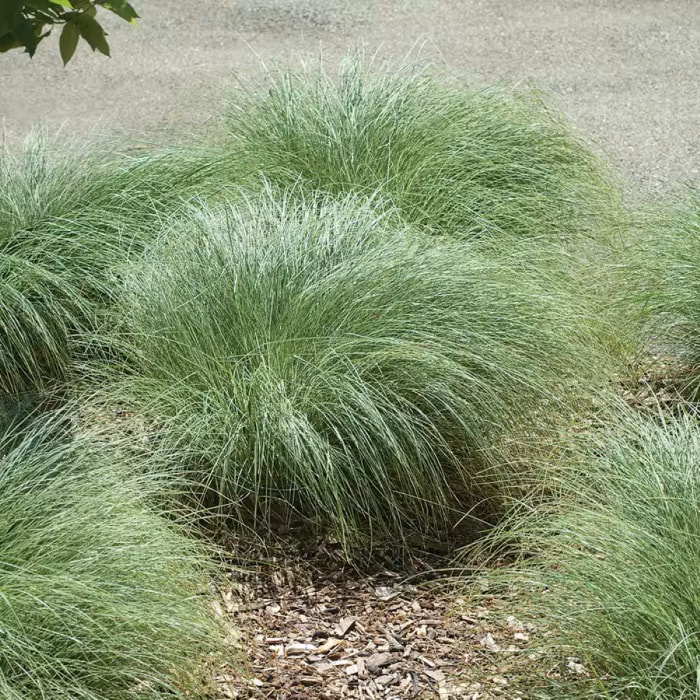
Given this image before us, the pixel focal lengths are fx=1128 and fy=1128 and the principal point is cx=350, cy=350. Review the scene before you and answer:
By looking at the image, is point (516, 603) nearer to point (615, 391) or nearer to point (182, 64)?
point (615, 391)

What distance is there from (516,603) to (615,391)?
1.14 m

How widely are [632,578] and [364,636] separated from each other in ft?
2.88

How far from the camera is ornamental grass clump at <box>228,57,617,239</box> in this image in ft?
15.3

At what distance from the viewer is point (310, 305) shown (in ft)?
12.0

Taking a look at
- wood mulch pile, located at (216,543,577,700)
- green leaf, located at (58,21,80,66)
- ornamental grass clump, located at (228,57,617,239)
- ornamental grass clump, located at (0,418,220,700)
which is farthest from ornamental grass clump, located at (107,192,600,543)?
green leaf, located at (58,21,80,66)

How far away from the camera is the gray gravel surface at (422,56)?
22.5 feet

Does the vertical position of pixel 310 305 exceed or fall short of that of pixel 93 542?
it exceeds it

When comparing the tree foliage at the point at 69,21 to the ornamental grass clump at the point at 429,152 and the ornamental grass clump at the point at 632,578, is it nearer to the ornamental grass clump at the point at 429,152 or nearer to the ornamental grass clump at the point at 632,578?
the ornamental grass clump at the point at 632,578

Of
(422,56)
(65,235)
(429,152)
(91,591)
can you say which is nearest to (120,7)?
(91,591)

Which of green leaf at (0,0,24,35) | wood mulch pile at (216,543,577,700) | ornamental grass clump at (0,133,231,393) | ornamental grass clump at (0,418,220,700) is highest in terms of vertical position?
green leaf at (0,0,24,35)

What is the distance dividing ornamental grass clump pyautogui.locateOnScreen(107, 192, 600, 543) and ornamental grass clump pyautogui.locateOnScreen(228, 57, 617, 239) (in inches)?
27.7

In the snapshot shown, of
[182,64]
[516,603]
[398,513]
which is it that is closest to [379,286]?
[398,513]

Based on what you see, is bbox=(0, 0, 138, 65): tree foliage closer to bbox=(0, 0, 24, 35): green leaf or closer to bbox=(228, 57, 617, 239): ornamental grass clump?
bbox=(0, 0, 24, 35): green leaf

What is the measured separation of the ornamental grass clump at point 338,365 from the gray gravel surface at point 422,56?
2.57 meters
